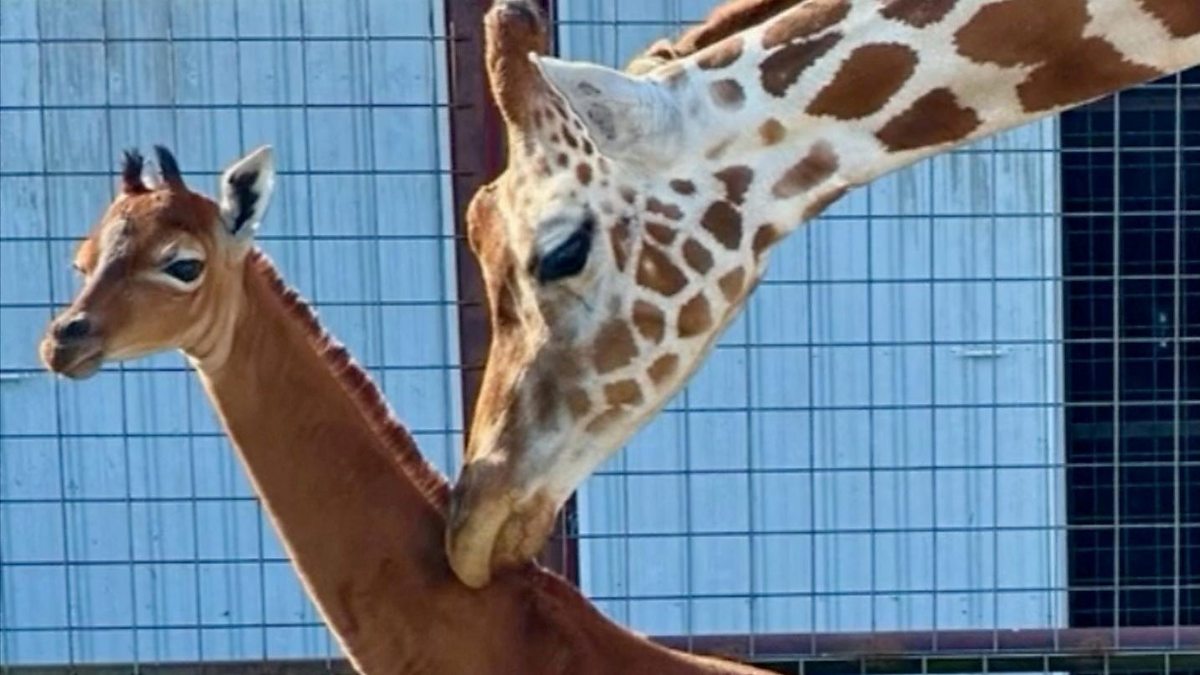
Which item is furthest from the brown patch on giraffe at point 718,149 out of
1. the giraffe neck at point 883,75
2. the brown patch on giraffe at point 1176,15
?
the brown patch on giraffe at point 1176,15

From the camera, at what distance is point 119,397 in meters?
6.43

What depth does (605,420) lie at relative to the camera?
3.14 metres

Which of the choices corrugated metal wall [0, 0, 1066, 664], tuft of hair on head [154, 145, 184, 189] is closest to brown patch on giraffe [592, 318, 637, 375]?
tuft of hair on head [154, 145, 184, 189]

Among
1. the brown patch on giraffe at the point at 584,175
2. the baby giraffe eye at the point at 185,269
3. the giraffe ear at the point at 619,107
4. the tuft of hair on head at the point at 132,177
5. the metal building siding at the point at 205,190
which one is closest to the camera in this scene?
the giraffe ear at the point at 619,107

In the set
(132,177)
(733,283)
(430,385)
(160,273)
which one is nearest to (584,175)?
(733,283)

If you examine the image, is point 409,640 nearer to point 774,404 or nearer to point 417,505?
point 417,505

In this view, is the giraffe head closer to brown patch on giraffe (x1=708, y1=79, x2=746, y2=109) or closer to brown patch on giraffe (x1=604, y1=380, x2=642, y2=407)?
brown patch on giraffe (x1=604, y1=380, x2=642, y2=407)

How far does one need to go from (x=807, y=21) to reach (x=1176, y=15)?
0.52 metres

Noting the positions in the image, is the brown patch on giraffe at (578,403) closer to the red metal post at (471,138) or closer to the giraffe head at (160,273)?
the giraffe head at (160,273)

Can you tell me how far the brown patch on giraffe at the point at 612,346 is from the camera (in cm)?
306

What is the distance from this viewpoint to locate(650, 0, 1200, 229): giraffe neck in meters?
3.03

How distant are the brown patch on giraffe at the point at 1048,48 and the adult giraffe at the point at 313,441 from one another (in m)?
1.31

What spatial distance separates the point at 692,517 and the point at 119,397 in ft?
5.81

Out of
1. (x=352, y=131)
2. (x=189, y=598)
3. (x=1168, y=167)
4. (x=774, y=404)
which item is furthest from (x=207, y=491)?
(x=1168, y=167)
